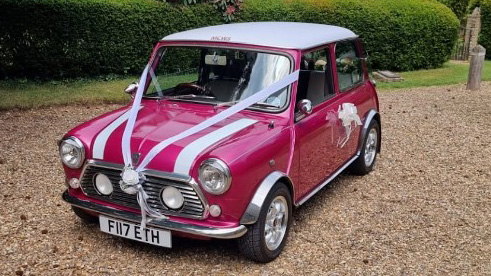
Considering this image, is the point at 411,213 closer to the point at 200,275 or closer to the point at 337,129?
the point at 337,129

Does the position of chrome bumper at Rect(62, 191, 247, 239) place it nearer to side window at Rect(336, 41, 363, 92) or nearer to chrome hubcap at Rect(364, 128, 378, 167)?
side window at Rect(336, 41, 363, 92)

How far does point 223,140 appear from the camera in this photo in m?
3.87

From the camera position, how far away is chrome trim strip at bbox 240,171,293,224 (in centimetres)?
372

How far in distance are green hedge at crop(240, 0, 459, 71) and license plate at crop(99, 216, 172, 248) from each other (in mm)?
8833

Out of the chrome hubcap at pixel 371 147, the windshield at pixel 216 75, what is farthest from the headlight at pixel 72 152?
the chrome hubcap at pixel 371 147

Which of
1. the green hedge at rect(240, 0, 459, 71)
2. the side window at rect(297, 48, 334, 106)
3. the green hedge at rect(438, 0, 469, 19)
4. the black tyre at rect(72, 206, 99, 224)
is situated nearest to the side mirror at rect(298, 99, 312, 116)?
the side window at rect(297, 48, 334, 106)

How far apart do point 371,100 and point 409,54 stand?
8076 millimetres

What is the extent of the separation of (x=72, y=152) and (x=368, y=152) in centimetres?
341

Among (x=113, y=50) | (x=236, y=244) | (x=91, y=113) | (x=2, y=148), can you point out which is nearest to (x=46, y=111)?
(x=91, y=113)

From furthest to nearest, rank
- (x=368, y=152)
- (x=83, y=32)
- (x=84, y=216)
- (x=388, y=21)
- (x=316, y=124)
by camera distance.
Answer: (x=388, y=21)
(x=83, y=32)
(x=368, y=152)
(x=316, y=124)
(x=84, y=216)

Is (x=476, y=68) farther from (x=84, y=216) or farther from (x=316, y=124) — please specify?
(x=84, y=216)

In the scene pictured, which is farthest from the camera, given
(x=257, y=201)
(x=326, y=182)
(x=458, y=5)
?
(x=458, y=5)

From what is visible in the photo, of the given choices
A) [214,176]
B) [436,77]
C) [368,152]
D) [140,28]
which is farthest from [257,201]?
[436,77]

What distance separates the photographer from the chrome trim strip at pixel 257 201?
146 inches
